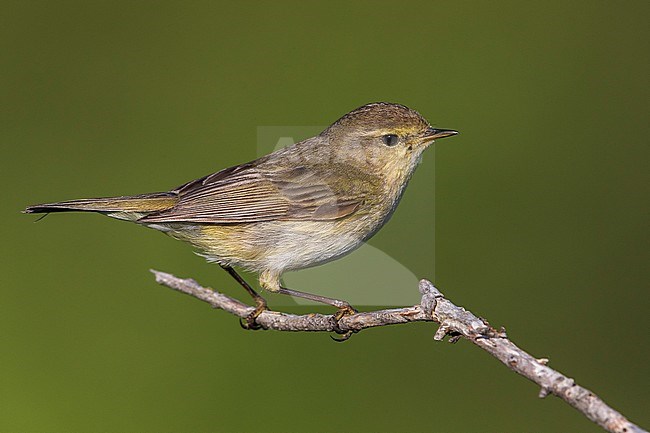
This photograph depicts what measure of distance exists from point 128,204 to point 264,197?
50 cm

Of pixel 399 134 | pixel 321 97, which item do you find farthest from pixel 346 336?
pixel 321 97

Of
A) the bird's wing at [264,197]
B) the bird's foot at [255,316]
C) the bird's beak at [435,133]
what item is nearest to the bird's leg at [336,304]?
the bird's foot at [255,316]

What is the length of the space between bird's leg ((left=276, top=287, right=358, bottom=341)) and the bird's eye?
62cm

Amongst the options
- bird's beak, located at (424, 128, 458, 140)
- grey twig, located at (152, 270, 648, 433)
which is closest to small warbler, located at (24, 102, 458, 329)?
bird's beak, located at (424, 128, 458, 140)

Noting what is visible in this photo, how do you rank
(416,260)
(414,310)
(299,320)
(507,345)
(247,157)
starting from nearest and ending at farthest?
(507,345), (414,310), (299,320), (416,260), (247,157)

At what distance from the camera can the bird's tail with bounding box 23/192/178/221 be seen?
103 inches

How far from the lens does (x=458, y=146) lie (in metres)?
3.75

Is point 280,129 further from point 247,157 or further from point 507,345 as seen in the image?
point 507,345

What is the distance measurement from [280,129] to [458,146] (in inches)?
41.8

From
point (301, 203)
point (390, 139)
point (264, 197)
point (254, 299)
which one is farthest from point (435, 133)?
point (254, 299)

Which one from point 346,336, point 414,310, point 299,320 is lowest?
point 346,336

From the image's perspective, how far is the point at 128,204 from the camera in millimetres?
2736

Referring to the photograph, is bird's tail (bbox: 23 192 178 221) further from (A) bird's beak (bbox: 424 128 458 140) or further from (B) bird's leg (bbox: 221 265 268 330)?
(A) bird's beak (bbox: 424 128 458 140)

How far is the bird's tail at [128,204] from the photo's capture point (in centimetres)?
262
